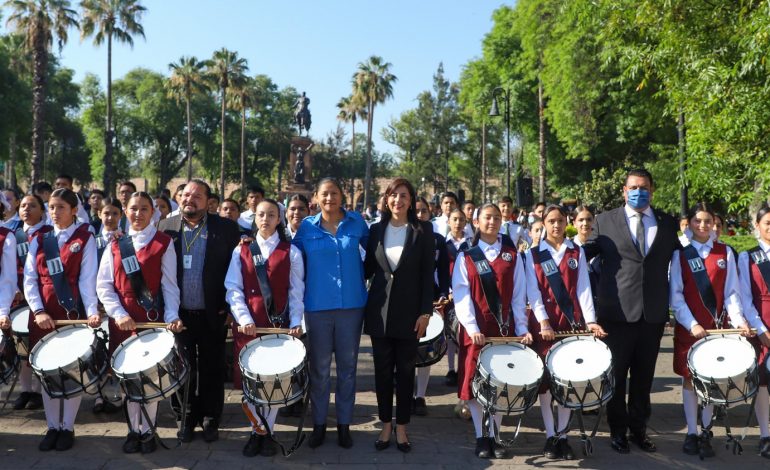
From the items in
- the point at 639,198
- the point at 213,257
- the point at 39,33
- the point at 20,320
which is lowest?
the point at 20,320

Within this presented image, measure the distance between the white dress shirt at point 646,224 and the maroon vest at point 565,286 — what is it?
0.47 metres

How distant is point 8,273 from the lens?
221 inches

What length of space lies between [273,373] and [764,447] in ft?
13.0

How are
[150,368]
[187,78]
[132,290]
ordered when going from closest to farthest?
[150,368] → [132,290] → [187,78]

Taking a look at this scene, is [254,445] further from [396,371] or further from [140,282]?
[140,282]

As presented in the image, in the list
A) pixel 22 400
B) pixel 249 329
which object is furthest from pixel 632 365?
pixel 22 400

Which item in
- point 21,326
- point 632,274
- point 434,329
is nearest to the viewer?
point 632,274

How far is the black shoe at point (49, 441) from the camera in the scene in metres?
5.46

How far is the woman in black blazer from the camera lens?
17.9ft

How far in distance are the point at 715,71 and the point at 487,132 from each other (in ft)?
169

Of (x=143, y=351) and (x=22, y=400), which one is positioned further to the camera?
(x=22, y=400)

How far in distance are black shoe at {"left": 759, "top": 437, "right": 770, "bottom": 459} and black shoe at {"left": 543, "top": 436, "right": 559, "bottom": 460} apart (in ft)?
5.46

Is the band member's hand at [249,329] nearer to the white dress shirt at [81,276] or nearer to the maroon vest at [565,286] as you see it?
the white dress shirt at [81,276]

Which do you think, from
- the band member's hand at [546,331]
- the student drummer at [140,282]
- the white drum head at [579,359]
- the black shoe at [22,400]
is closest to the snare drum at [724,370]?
the white drum head at [579,359]
